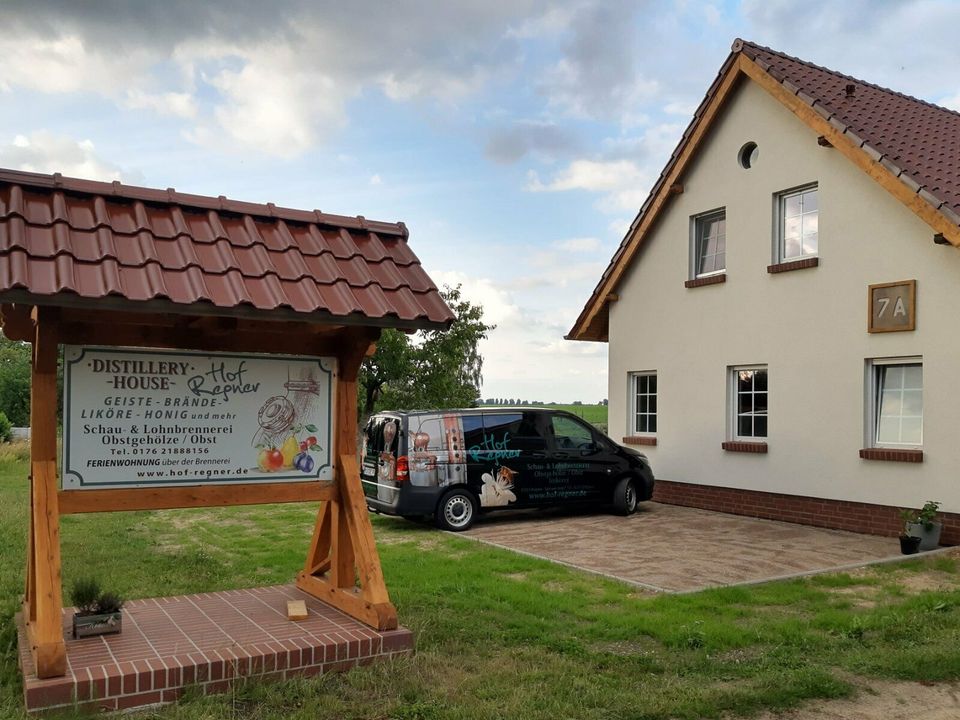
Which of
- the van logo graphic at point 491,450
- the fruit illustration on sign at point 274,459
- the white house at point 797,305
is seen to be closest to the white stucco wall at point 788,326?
the white house at point 797,305

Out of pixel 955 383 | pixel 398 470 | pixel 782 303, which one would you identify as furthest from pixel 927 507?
pixel 398 470

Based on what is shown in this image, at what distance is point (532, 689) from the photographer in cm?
551

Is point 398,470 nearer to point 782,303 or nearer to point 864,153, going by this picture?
point 782,303

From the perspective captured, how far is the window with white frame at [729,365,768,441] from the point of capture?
14281 mm

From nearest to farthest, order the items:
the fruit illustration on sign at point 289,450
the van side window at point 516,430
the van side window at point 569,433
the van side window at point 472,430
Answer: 1. the fruit illustration on sign at point 289,450
2. the van side window at point 472,430
3. the van side window at point 516,430
4. the van side window at point 569,433

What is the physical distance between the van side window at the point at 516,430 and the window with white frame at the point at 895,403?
4656 millimetres

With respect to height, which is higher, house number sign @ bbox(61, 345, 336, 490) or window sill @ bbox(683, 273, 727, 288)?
window sill @ bbox(683, 273, 727, 288)

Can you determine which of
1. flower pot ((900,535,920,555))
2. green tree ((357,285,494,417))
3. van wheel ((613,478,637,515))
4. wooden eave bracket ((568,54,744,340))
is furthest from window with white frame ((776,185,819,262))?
green tree ((357,285,494,417))

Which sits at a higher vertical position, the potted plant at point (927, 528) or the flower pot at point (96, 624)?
the flower pot at point (96, 624)

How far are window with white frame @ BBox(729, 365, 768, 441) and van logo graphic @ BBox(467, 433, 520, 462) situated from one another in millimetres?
3937

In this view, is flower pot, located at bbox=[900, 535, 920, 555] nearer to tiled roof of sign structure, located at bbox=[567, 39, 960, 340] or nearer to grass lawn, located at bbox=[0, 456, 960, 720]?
grass lawn, located at bbox=[0, 456, 960, 720]

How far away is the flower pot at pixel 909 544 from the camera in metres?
10.6

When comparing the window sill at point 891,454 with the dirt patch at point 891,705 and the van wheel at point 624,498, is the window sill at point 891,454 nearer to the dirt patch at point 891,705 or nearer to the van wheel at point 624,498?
the van wheel at point 624,498

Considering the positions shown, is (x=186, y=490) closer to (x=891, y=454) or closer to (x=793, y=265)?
(x=891, y=454)
